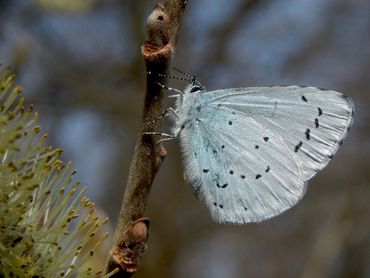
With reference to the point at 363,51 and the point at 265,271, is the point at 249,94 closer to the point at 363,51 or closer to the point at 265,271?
the point at 363,51

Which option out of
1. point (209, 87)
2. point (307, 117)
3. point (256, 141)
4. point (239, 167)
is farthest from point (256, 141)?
point (209, 87)

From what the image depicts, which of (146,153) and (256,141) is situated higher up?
(146,153)

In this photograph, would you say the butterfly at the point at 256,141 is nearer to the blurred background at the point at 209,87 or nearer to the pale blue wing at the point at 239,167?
the pale blue wing at the point at 239,167

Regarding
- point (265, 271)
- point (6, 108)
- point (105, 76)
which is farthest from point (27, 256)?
point (265, 271)

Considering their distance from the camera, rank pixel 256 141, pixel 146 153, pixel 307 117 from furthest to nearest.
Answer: pixel 256 141 < pixel 307 117 < pixel 146 153

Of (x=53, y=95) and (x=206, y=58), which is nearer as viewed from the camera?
(x=53, y=95)

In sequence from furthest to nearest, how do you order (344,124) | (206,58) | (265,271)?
(265,271)
(206,58)
(344,124)

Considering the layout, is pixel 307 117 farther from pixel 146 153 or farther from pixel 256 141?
pixel 146 153
